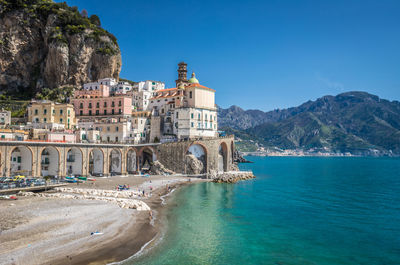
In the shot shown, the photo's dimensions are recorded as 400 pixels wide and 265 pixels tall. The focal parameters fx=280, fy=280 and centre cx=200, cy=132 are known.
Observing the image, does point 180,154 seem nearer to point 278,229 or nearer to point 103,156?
point 103,156

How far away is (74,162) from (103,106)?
28.9 meters

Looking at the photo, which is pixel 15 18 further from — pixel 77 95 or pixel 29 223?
pixel 29 223

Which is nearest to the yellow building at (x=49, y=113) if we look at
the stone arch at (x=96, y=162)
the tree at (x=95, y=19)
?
the stone arch at (x=96, y=162)

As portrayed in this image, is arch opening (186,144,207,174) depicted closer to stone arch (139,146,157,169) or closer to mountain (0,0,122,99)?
stone arch (139,146,157,169)

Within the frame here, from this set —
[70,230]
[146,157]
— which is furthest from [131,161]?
[70,230]

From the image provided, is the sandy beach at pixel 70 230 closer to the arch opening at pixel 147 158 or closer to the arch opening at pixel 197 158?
the arch opening at pixel 197 158

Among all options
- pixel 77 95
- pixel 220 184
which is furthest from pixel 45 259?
pixel 77 95

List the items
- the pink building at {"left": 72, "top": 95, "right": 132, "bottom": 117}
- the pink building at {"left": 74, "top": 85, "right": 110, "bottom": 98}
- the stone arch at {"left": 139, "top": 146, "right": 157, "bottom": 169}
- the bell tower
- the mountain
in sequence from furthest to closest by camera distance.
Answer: the bell tower, the mountain, the pink building at {"left": 74, "top": 85, "right": 110, "bottom": 98}, the pink building at {"left": 72, "top": 95, "right": 132, "bottom": 117}, the stone arch at {"left": 139, "top": 146, "right": 157, "bottom": 169}

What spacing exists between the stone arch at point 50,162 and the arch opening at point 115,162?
15245 mm

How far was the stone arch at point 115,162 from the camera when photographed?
236 ft

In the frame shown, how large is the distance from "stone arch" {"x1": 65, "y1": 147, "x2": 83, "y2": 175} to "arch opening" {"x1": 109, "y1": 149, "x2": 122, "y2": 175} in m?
9.64

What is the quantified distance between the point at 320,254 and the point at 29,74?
4358 inches

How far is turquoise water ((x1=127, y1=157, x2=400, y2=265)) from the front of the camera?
25.9 metres

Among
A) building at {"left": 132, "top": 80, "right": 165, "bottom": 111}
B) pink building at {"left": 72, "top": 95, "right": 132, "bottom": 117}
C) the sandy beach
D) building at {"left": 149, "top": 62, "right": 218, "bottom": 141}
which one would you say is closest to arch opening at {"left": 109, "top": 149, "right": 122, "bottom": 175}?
building at {"left": 149, "top": 62, "right": 218, "bottom": 141}
